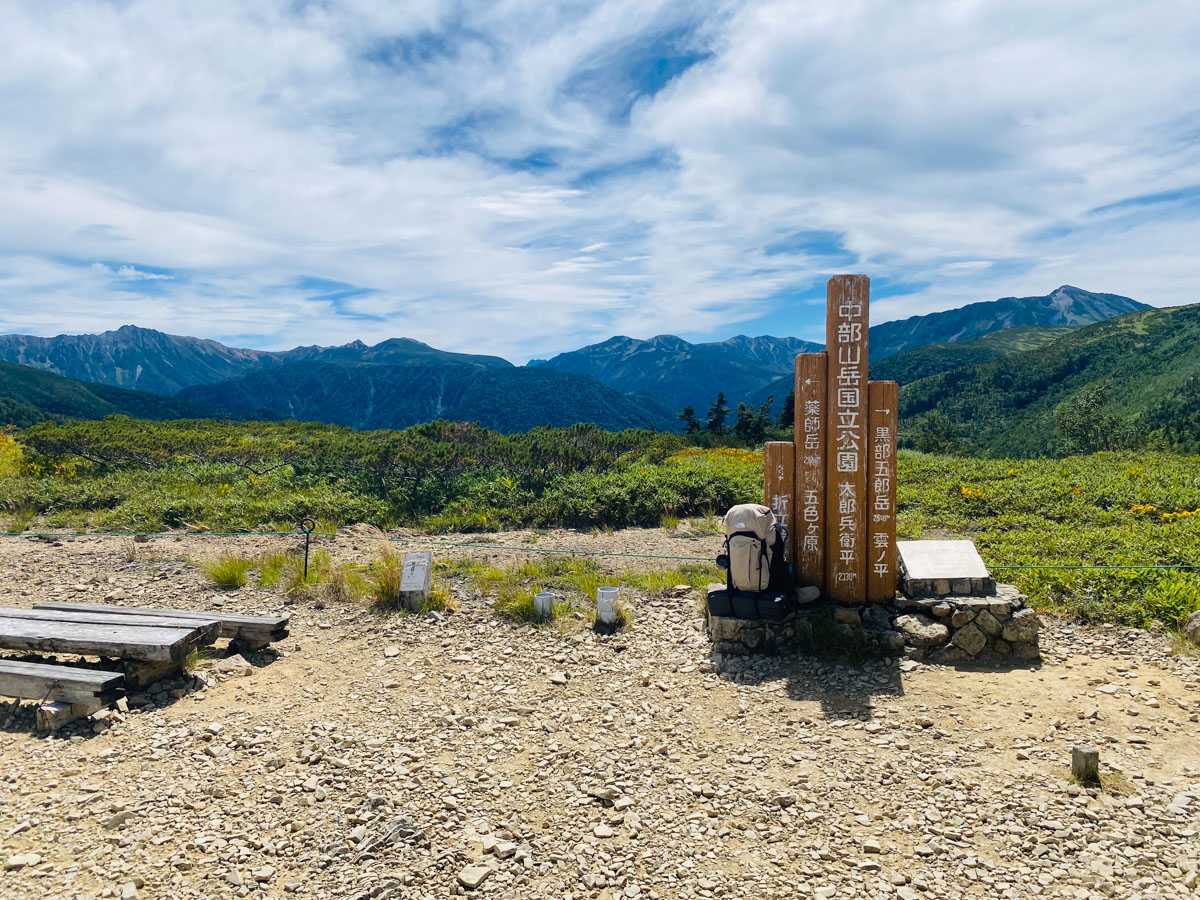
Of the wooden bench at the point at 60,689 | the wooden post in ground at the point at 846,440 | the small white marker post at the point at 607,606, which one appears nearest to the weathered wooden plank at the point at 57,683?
the wooden bench at the point at 60,689

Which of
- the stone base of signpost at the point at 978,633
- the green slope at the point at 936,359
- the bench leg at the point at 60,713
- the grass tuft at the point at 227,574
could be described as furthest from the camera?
the green slope at the point at 936,359

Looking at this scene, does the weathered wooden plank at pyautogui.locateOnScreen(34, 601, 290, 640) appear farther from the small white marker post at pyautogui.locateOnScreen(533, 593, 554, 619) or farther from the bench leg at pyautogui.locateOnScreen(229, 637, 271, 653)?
the small white marker post at pyautogui.locateOnScreen(533, 593, 554, 619)

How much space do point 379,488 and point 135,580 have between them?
611 centimetres

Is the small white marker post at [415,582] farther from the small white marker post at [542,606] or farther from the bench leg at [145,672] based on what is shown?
the bench leg at [145,672]

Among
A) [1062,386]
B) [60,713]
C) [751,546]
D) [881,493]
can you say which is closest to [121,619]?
[60,713]

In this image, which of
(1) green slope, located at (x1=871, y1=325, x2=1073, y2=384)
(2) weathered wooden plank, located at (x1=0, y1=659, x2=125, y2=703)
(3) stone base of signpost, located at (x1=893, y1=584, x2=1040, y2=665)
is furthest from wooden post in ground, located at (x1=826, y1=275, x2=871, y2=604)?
(1) green slope, located at (x1=871, y1=325, x2=1073, y2=384)

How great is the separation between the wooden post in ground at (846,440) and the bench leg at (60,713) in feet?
19.7

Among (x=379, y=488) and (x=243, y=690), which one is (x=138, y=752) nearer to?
(x=243, y=690)

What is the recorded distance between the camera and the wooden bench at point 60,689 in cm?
470

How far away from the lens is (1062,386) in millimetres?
100438

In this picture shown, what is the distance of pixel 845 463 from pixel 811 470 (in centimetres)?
31

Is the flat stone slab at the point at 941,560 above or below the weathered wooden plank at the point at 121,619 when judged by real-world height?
above

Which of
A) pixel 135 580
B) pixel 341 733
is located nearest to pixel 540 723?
pixel 341 733

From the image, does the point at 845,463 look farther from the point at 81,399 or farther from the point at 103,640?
the point at 81,399
